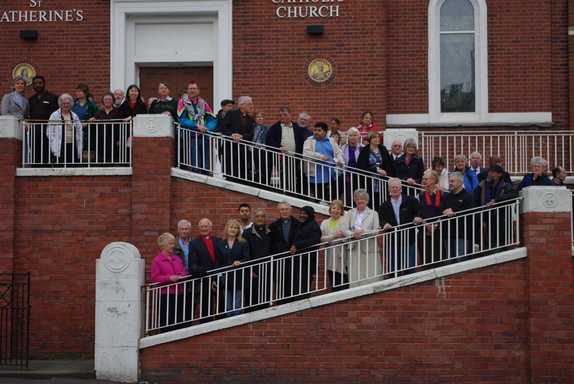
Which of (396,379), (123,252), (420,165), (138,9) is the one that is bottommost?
(396,379)

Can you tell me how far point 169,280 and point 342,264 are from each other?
2292mm

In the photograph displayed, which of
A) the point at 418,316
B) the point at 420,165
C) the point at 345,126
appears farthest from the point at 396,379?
the point at 345,126

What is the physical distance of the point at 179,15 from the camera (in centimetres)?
2080

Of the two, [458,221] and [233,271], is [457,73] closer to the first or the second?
[458,221]

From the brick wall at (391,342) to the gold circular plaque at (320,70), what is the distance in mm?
6571

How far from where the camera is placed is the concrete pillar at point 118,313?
14867 millimetres

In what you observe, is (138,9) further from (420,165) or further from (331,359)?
(331,359)

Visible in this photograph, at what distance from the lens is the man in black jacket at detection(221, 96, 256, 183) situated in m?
16.7

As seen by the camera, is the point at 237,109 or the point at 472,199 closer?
the point at 472,199

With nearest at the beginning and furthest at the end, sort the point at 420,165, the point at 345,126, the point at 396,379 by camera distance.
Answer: the point at 396,379 < the point at 420,165 < the point at 345,126

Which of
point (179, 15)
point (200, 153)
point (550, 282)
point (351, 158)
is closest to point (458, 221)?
point (550, 282)

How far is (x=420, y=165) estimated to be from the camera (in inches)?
648

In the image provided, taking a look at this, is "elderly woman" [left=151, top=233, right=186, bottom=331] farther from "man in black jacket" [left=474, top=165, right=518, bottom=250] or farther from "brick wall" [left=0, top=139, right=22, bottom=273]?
"man in black jacket" [left=474, top=165, right=518, bottom=250]

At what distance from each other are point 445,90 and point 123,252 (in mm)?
8350
